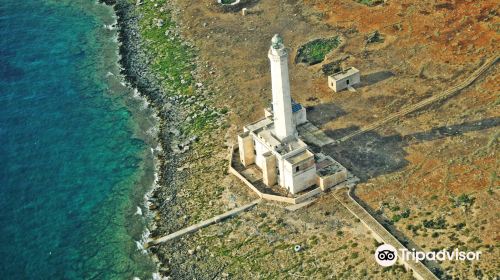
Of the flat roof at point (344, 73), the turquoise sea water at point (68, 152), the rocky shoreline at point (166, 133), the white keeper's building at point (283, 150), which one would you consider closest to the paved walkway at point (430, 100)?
the white keeper's building at point (283, 150)

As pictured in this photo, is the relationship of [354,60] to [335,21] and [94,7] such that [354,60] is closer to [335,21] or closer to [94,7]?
[335,21]

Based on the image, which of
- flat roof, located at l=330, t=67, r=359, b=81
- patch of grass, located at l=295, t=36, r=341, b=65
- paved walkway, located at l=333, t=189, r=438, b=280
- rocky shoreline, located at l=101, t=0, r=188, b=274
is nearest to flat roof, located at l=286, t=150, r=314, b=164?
paved walkway, located at l=333, t=189, r=438, b=280

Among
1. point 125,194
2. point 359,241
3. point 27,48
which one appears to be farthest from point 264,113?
point 27,48

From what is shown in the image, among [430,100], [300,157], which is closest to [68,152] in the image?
[300,157]

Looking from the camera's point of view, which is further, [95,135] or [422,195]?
[95,135]

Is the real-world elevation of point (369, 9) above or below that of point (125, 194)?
above

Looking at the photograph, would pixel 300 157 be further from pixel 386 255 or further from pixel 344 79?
pixel 344 79

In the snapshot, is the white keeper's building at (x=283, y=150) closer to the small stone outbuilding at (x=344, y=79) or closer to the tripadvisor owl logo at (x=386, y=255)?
the tripadvisor owl logo at (x=386, y=255)

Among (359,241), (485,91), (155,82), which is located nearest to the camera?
(359,241)
